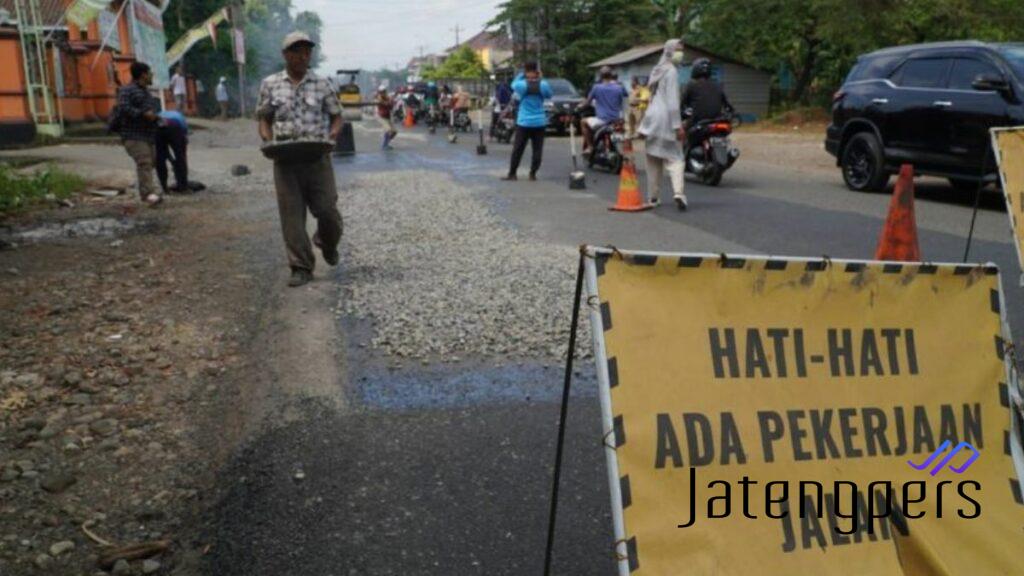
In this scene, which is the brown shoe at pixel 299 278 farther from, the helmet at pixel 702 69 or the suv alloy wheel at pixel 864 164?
the suv alloy wheel at pixel 864 164

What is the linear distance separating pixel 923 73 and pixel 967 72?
68cm

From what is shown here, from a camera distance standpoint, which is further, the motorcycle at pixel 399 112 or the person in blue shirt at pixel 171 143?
the motorcycle at pixel 399 112

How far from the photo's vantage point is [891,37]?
2744cm

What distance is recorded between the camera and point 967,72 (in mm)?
10422

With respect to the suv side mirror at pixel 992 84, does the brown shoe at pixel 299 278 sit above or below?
below

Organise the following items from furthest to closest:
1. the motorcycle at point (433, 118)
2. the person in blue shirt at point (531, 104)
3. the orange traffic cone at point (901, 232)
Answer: the motorcycle at point (433, 118), the person in blue shirt at point (531, 104), the orange traffic cone at point (901, 232)

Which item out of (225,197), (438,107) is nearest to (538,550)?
(225,197)

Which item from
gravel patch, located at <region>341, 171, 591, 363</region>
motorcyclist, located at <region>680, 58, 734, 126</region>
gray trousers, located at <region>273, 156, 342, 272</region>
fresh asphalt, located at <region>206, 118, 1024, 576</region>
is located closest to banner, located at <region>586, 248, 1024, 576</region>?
fresh asphalt, located at <region>206, 118, 1024, 576</region>

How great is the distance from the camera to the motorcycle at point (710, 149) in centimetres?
1203

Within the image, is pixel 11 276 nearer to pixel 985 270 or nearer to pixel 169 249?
pixel 169 249

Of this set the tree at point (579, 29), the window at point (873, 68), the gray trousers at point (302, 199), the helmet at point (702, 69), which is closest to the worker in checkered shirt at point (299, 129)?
the gray trousers at point (302, 199)

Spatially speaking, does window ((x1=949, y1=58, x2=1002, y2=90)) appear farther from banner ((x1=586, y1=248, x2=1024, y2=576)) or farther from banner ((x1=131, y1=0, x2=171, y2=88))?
banner ((x1=131, y1=0, x2=171, y2=88))

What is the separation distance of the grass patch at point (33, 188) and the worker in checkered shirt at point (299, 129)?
5719 millimetres

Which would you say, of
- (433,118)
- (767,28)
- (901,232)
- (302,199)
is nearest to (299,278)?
(302,199)
